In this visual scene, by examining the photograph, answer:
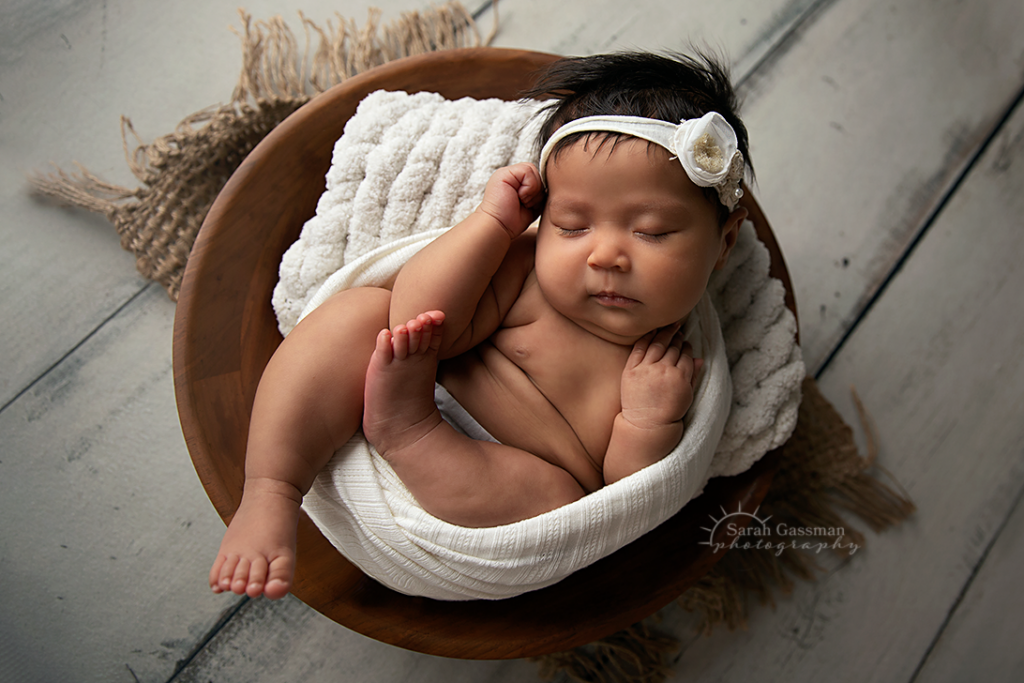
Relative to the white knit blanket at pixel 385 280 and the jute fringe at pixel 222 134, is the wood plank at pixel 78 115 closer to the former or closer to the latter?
the jute fringe at pixel 222 134

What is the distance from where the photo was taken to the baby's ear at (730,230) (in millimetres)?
737

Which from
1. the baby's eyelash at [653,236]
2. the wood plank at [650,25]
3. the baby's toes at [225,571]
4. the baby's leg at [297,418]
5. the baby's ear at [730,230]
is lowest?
the baby's toes at [225,571]

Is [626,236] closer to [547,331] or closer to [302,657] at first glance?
[547,331]

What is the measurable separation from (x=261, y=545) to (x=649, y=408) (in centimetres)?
45

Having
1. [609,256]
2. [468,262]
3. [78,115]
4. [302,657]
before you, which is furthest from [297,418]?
[78,115]

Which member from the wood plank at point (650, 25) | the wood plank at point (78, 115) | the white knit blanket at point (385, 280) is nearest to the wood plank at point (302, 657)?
the white knit blanket at point (385, 280)

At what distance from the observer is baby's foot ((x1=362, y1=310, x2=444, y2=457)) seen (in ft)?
2.11

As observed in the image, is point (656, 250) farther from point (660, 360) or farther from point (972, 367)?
point (972, 367)

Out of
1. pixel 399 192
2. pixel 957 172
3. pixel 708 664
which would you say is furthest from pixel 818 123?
pixel 708 664

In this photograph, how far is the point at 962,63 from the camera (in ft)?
4.16

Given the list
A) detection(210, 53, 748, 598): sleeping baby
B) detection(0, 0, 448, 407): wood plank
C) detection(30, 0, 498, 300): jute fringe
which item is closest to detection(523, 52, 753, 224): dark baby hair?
detection(210, 53, 748, 598): sleeping baby

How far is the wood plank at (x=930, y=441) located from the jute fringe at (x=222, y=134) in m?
0.99

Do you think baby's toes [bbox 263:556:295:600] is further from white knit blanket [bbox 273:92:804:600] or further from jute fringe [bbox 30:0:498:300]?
jute fringe [bbox 30:0:498:300]

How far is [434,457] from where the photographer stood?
690 millimetres
